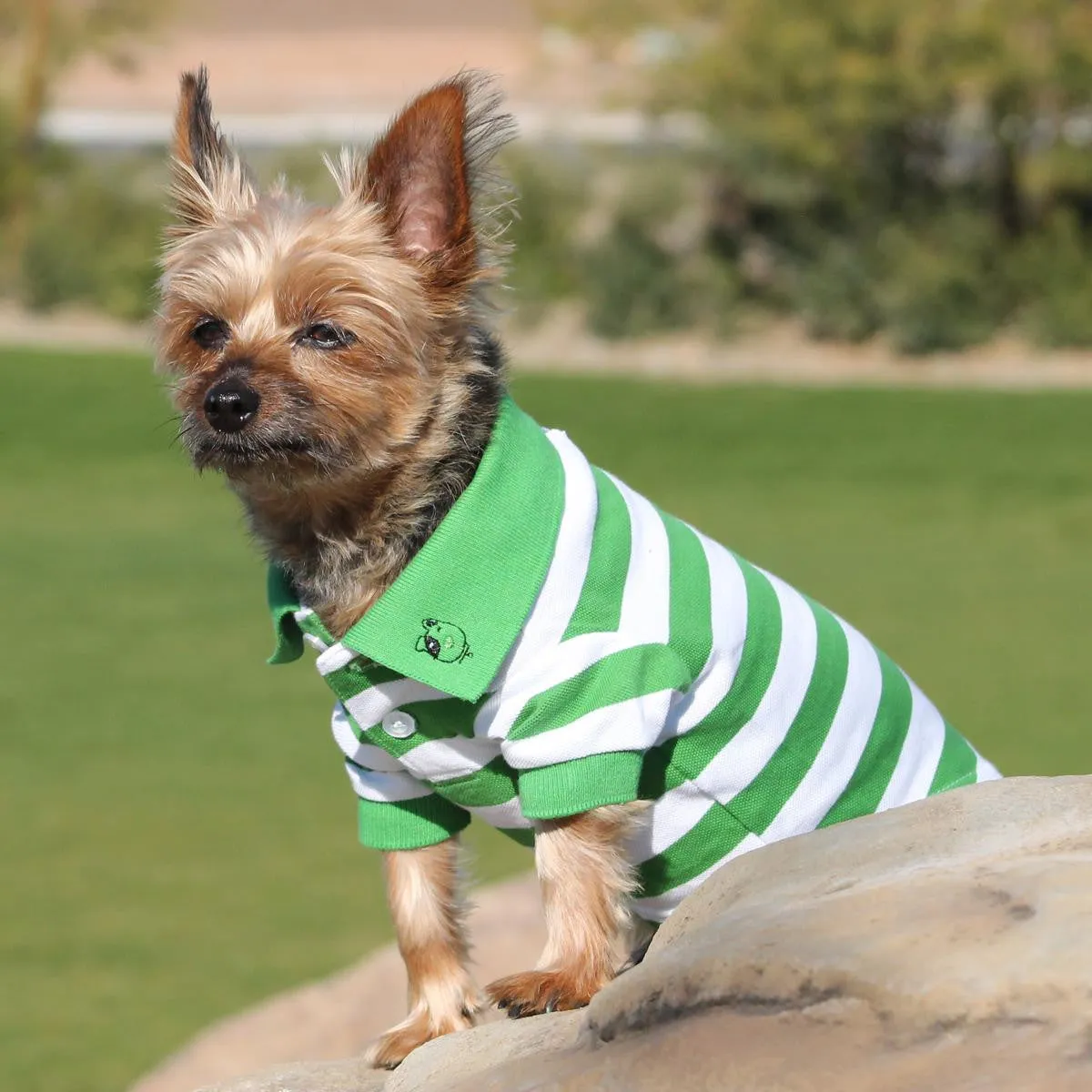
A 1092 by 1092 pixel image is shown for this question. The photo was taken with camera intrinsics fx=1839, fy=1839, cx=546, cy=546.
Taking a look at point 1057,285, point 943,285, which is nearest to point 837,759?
point 943,285

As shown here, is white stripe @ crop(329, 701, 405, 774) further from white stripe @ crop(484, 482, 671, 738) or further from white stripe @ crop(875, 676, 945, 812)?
white stripe @ crop(875, 676, 945, 812)

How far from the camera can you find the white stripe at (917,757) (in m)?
4.12

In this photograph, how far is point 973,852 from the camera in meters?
2.97

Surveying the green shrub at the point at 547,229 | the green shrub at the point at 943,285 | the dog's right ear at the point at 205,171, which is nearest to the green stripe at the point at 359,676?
the dog's right ear at the point at 205,171

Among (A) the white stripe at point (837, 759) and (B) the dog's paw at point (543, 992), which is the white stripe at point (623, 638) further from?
(A) the white stripe at point (837, 759)

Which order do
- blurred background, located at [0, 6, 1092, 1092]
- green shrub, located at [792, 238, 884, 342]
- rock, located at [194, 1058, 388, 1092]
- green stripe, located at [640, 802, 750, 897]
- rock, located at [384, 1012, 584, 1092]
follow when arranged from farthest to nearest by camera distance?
green shrub, located at [792, 238, 884, 342] < blurred background, located at [0, 6, 1092, 1092] < green stripe, located at [640, 802, 750, 897] < rock, located at [194, 1058, 388, 1092] < rock, located at [384, 1012, 584, 1092]

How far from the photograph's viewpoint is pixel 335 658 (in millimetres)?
3629

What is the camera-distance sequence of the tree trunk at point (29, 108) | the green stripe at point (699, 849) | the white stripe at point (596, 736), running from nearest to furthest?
the white stripe at point (596, 736)
the green stripe at point (699, 849)
the tree trunk at point (29, 108)

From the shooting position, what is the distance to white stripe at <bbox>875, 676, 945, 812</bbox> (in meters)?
4.12

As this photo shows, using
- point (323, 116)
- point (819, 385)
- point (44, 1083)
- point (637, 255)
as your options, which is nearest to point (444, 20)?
point (323, 116)

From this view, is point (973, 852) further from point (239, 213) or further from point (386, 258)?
point (239, 213)

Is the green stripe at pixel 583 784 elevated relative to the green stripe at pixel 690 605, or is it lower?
lower

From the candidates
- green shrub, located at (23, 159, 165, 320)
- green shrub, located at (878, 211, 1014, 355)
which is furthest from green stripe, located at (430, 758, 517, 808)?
green shrub, located at (23, 159, 165, 320)

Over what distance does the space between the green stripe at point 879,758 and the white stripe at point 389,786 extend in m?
0.89
